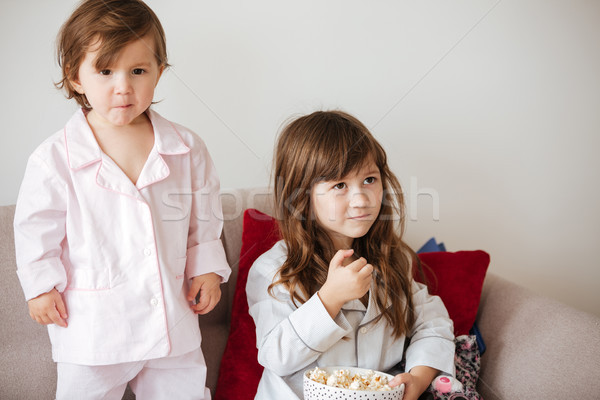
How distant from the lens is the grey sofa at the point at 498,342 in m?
1.26

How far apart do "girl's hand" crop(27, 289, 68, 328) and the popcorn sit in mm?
543

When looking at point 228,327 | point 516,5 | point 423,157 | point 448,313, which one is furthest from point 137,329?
point 516,5

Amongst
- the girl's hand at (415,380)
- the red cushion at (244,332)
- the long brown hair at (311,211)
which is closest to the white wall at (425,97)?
the red cushion at (244,332)

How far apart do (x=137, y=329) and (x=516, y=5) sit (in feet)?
5.48

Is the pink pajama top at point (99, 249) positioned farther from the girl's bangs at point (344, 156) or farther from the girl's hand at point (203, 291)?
the girl's bangs at point (344, 156)

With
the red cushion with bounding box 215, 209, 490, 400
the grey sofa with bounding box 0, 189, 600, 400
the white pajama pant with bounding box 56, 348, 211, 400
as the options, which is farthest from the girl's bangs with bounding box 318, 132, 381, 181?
the white pajama pant with bounding box 56, 348, 211, 400

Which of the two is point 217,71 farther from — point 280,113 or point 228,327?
point 228,327

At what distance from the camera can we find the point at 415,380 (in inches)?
47.5

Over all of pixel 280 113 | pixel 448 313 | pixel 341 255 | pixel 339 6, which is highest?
pixel 339 6

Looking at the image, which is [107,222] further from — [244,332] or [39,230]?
[244,332]

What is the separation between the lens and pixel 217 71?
1699 mm

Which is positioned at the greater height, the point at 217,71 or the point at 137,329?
the point at 217,71

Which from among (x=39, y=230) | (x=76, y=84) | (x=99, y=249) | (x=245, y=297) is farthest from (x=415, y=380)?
(x=76, y=84)

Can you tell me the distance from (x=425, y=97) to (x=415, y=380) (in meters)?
1.06
